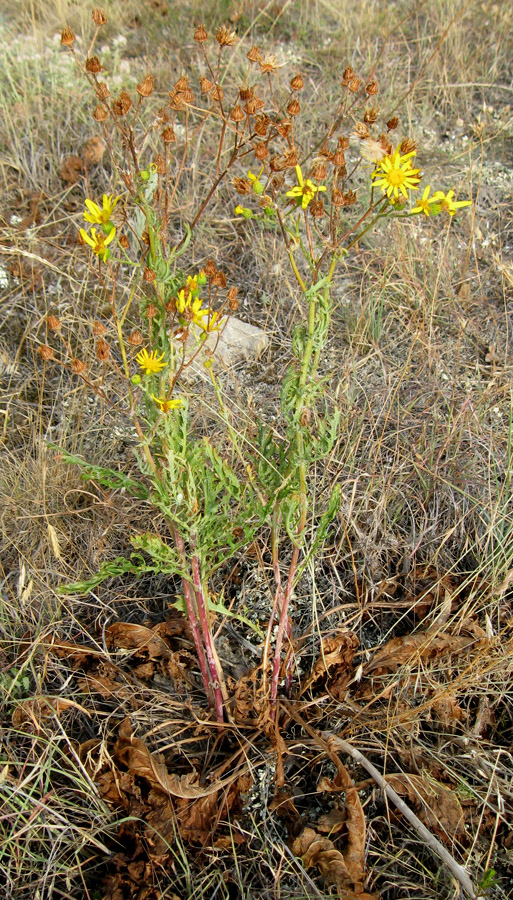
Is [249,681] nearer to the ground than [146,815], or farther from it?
farther from it

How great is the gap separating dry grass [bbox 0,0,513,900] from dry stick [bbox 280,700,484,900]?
0.04m

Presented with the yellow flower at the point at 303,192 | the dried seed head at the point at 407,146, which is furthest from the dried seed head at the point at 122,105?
the dried seed head at the point at 407,146

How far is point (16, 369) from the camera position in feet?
8.92

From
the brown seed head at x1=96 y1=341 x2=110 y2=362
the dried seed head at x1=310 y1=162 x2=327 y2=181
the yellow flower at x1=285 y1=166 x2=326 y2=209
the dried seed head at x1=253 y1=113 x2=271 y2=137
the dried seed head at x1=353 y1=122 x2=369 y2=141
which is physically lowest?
the brown seed head at x1=96 y1=341 x2=110 y2=362

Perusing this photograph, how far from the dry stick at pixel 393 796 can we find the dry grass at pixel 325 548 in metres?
0.04

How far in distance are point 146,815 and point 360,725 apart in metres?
0.60

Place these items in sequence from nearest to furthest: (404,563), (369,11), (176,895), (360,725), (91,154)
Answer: (176,895)
(360,725)
(404,563)
(91,154)
(369,11)

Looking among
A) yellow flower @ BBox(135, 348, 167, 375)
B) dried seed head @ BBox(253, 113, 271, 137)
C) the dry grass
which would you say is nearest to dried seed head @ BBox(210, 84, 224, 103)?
dried seed head @ BBox(253, 113, 271, 137)

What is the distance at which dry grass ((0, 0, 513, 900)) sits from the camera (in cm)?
166

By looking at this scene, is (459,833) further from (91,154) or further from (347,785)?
(91,154)

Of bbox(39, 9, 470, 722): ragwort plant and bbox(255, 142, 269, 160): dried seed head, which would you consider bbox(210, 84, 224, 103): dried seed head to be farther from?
bbox(255, 142, 269, 160): dried seed head

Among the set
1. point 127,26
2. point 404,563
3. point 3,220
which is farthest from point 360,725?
point 127,26

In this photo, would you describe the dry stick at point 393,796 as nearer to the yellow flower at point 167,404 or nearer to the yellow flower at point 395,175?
the yellow flower at point 167,404

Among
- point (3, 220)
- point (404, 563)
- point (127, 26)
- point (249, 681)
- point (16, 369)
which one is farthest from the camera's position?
point (127, 26)
